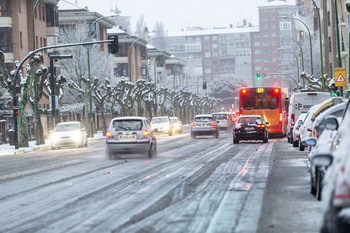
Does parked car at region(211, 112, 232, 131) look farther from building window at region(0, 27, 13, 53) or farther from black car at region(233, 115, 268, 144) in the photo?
black car at region(233, 115, 268, 144)

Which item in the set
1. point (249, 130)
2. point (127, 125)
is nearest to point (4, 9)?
point (249, 130)

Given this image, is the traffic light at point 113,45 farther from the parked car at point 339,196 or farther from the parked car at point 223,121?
the parked car at point 339,196

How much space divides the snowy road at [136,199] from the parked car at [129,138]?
15.9 feet

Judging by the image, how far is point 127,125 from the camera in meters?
27.0

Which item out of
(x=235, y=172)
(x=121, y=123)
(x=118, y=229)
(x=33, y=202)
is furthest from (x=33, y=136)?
(x=118, y=229)

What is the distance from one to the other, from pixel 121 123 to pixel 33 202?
1414 centimetres

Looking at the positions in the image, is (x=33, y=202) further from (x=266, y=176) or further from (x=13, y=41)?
(x=13, y=41)

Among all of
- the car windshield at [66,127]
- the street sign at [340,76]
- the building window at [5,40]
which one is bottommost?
the car windshield at [66,127]

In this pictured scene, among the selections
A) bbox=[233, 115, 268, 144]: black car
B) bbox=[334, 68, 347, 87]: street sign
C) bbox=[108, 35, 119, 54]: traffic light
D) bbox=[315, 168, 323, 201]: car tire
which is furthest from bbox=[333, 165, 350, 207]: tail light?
bbox=[108, 35, 119, 54]: traffic light

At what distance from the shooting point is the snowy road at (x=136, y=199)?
9.89m

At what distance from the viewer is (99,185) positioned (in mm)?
16078

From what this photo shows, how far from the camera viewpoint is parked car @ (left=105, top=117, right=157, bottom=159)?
26.7 meters

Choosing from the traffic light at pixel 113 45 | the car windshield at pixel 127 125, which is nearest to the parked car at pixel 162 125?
the traffic light at pixel 113 45

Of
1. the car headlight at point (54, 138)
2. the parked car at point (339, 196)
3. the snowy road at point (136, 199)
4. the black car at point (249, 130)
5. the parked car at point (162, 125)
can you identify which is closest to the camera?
the parked car at point (339, 196)
